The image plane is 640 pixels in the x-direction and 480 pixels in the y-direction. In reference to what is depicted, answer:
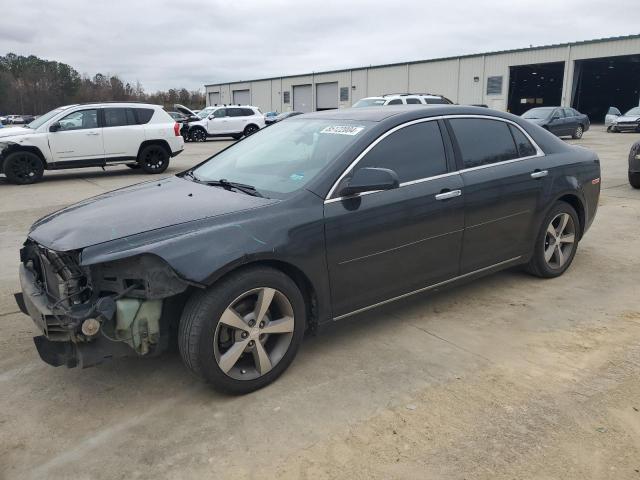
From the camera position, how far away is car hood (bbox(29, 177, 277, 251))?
9.59ft

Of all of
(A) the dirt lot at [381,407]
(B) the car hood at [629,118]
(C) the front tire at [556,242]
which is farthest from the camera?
(B) the car hood at [629,118]

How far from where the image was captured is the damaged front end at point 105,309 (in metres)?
2.74

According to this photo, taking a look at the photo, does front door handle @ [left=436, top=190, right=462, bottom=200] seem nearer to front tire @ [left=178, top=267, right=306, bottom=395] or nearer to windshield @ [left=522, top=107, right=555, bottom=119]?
front tire @ [left=178, top=267, right=306, bottom=395]

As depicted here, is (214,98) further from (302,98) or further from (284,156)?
(284,156)

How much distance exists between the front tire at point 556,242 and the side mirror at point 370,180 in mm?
2052

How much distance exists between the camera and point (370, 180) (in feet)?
10.7

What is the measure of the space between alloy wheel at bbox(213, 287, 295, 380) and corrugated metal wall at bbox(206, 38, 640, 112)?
123 ft

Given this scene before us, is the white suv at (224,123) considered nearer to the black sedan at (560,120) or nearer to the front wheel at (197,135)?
the front wheel at (197,135)

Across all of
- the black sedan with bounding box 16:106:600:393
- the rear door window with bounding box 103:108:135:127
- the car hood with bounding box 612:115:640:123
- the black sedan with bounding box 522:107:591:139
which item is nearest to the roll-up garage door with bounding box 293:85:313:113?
the car hood with bounding box 612:115:640:123

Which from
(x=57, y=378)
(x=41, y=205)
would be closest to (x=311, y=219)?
(x=57, y=378)

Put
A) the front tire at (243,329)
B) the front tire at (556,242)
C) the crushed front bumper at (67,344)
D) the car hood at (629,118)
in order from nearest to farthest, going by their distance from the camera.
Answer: the crushed front bumper at (67,344) < the front tire at (243,329) < the front tire at (556,242) < the car hood at (629,118)

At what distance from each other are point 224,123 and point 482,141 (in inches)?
938

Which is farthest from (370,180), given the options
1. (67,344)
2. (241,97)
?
(241,97)

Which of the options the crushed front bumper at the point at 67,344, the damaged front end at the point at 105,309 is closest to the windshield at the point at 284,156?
the damaged front end at the point at 105,309
